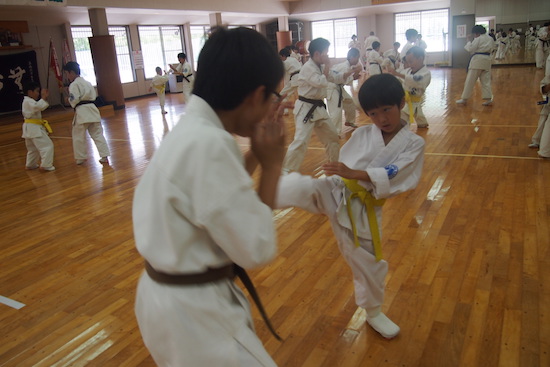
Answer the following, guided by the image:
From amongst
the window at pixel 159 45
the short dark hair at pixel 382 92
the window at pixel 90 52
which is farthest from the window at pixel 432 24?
the short dark hair at pixel 382 92

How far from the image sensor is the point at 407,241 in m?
3.09

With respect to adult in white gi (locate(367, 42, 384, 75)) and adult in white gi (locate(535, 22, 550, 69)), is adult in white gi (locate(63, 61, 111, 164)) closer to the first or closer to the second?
adult in white gi (locate(367, 42, 384, 75))

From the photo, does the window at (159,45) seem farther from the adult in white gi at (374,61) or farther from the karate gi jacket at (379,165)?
the karate gi jacket at (379,165)

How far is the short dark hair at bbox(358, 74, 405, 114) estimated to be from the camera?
1828 millimetres

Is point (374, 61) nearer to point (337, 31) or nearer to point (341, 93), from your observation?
point (341, 93)

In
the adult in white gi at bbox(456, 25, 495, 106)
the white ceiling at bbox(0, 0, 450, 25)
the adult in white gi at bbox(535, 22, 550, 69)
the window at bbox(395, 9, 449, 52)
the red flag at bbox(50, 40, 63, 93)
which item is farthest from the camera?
the window at bbox(395, 9, 449, 52)

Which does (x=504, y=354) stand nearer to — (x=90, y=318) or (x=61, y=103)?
(x=90, y=318)

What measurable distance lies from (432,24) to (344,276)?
1866 cm

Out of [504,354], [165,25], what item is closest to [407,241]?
[504,354]

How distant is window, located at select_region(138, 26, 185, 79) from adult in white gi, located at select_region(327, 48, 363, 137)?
1044 cm

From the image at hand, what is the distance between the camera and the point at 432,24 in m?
18.6

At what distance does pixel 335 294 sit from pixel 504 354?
0.89 m

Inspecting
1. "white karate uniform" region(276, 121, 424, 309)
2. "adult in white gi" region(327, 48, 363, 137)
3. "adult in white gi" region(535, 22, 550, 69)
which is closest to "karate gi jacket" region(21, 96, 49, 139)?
"adult in white gi" region(327, 48, 363, 137)

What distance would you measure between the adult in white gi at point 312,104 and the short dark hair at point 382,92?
2.77 m
